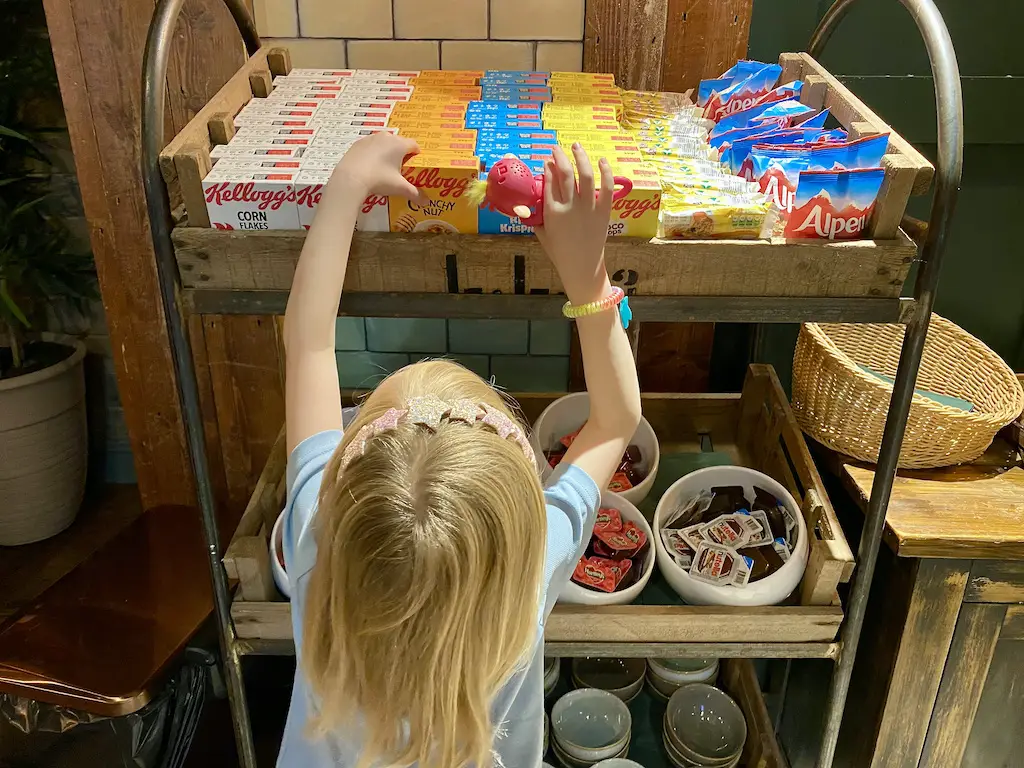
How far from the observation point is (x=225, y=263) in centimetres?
105

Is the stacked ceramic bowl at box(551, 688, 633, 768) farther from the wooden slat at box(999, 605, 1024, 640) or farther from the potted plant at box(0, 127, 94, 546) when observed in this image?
the potted plant at box(0, 127, 94, 546)

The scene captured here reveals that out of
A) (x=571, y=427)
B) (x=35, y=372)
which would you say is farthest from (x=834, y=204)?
(x=35, y=372)

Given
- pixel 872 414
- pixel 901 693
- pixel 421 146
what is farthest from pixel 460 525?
pixel 901 693

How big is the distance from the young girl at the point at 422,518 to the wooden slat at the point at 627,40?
2.35 feet

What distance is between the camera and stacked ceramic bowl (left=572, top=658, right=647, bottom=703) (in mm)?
1751

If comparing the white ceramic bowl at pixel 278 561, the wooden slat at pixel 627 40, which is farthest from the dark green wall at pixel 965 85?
the white ceramic bowl at pixel 278 561

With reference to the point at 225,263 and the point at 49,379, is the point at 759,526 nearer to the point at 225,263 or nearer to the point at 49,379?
the point at 225,263

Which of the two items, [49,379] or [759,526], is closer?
[759,526]

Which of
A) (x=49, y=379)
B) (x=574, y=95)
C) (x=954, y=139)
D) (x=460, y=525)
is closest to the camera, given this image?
(x=460, y=525)

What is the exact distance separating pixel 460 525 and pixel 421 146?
495 millimetres

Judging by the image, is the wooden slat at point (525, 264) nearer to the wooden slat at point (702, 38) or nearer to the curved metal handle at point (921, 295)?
the curved metal handle at point (921, 295)

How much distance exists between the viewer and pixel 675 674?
5.83 feet

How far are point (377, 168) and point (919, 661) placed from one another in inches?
45.5

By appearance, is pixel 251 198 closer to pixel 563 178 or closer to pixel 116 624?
pixel 563 178
